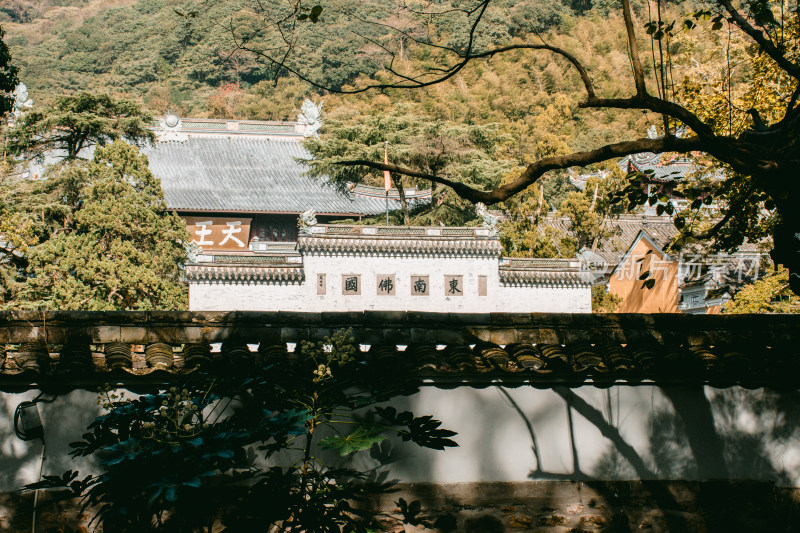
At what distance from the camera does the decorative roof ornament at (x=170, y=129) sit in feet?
107

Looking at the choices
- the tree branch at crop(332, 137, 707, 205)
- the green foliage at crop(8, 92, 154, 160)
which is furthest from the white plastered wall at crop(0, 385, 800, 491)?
the green foliage at crop(8, 92, 154, 160)

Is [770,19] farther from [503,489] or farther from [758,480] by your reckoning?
[503,489]

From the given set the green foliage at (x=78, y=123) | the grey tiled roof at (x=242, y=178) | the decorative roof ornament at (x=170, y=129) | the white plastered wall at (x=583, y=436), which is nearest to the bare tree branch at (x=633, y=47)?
the white plastered wall at (x=583, y=436)

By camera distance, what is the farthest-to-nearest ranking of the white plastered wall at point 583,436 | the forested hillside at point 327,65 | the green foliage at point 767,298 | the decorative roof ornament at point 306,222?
the forested hillside at point 327,65 < the decorative roof ornament at point 306,222 < the green foliage at point 767,298 < the white plastered wall at point 583,436

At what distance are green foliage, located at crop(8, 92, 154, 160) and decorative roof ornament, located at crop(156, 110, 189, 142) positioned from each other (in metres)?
5.70

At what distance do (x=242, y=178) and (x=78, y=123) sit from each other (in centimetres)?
759

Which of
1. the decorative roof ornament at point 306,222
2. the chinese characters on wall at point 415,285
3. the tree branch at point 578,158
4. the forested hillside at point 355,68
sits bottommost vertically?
the tree branch at point 578,158

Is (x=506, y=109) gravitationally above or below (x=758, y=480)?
above

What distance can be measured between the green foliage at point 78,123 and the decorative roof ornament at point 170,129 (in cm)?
570

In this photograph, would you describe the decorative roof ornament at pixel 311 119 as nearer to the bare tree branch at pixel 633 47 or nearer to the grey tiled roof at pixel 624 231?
the grey tiled roof at pixel 624 231

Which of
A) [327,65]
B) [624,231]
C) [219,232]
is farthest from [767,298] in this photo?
[327,65]

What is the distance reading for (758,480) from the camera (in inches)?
181

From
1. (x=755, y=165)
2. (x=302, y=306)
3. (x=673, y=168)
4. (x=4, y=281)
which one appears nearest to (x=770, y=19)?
(x=755, y=165)

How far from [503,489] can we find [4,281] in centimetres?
1689
